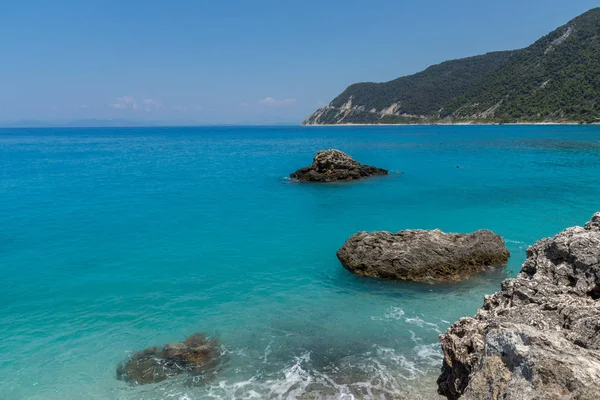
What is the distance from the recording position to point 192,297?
1630 cm

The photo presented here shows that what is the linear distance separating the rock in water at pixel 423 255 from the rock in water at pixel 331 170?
28001mm

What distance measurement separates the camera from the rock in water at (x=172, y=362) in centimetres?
1119

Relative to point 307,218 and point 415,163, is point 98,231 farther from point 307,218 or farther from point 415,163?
point 415,163

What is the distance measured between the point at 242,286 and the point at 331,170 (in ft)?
103

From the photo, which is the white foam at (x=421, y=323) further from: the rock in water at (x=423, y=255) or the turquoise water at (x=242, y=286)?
the rock in water at (x=423, y=255)

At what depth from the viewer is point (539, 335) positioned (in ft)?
17.3

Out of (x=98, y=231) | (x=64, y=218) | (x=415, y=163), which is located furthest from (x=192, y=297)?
(x=415, y=163)

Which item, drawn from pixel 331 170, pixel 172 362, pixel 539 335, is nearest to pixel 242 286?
pixel 172 362

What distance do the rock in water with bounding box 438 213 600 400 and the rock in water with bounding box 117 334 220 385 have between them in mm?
6713

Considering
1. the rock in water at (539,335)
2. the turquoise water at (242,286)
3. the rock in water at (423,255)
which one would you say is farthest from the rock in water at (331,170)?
the rock in water at (539,335)

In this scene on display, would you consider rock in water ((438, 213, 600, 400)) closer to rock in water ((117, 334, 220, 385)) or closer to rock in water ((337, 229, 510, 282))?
rock in water ((117, 334, 220, 385))

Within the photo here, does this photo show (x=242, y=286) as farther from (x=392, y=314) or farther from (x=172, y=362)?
(x=392, y=314)

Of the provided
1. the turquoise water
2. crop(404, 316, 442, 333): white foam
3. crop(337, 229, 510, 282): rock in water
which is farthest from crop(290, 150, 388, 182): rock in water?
crop(404, 316, 442, 333): white foam

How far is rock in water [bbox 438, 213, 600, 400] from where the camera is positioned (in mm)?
4797
